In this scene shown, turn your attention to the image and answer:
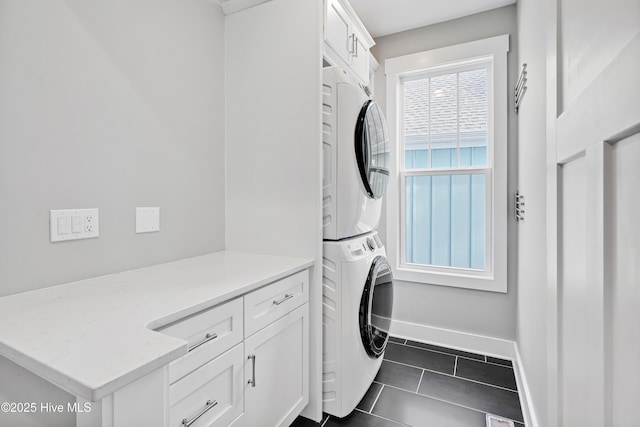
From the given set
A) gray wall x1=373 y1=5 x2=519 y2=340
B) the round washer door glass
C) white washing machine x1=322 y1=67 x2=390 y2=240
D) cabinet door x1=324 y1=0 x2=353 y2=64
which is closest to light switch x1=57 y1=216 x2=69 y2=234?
white washing machine x1=322 y1=67 x2=390 y2=240

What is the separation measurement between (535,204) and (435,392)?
1261 millimetres

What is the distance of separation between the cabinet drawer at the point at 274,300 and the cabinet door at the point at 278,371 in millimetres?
34

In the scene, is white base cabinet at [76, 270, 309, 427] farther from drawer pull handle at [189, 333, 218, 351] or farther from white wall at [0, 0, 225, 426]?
white wall at [0, 0, 225, 426]

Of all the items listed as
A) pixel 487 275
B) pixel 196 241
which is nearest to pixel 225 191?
pixel 196 241

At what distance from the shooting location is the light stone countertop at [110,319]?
0.62 metres

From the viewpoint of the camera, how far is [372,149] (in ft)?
5.98

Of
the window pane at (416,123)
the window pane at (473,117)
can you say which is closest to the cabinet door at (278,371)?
the window pane at (416,123)

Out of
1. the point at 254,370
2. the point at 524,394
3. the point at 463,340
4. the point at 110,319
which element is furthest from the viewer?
the point at 463,340

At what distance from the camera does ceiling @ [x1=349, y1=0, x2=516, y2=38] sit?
2.33 meters

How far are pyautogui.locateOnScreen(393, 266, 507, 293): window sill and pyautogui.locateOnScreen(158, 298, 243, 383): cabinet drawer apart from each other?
189 centimetres

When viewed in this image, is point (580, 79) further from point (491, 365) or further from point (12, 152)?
point (491, 365)

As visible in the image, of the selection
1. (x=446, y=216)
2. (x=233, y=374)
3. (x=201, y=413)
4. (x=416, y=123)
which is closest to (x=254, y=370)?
(x=233, y=374)

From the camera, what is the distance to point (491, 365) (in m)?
2.28

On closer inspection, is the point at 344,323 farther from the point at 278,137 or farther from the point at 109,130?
the point at 109,130
